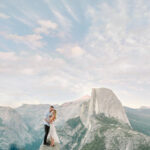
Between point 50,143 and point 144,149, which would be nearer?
point 50,143

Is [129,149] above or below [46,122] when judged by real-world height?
below

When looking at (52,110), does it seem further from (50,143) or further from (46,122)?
(50,143)

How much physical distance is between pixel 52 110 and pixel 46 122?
1126mm

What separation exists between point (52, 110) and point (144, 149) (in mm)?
197292

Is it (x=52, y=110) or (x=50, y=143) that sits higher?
(x=52, y=110)

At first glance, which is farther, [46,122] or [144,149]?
[144,149]

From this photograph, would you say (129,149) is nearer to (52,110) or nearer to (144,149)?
(144,149)

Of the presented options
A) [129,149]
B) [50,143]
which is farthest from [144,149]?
[50,143]

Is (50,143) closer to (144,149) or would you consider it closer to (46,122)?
(46,122)

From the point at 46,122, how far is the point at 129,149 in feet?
656

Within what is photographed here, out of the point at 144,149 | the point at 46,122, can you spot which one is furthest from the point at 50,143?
the point at 144,149

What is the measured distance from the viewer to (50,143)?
1781 cm

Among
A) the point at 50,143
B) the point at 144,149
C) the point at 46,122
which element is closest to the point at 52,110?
the point at 46,122

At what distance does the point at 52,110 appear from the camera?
1805 cm
